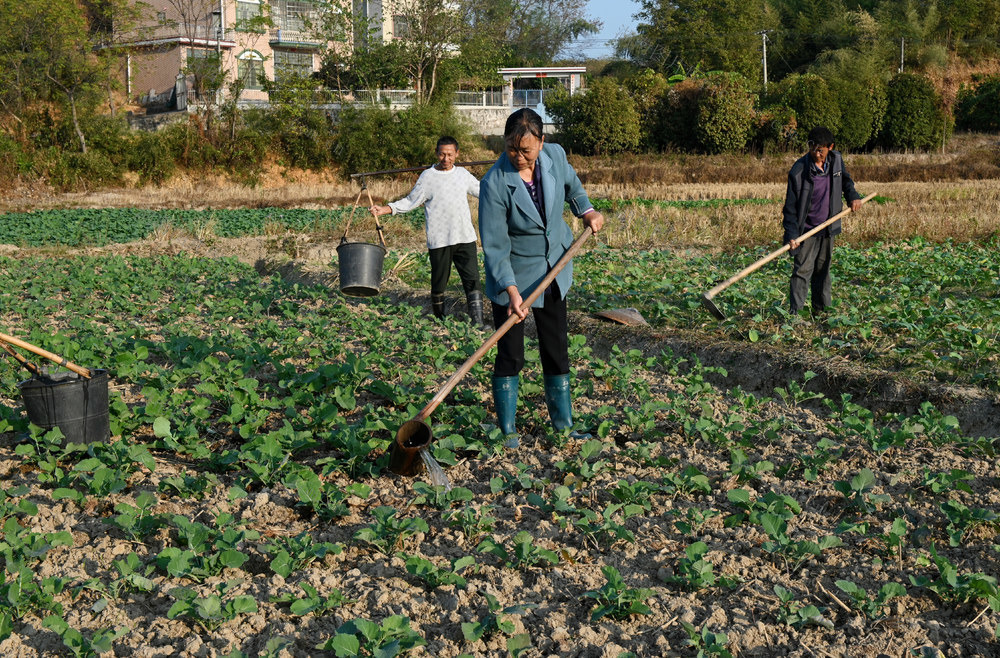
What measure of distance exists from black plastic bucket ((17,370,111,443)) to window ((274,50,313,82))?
30.6 meters

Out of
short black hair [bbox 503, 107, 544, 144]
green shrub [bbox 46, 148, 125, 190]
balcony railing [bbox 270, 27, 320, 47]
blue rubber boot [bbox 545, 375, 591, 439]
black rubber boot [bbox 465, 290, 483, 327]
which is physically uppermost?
balcony railing [bbox 270, 27, 320, 47]

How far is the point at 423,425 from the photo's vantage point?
3.97m

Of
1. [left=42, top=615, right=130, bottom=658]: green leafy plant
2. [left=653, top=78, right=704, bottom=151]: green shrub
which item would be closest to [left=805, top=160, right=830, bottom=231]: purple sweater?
[left=42, top=615, right=130, bottom=658]: green leafy plant

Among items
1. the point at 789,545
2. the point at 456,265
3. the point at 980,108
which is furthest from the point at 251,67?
the point at 789,545

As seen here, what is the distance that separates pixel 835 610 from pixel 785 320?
13.4 feet

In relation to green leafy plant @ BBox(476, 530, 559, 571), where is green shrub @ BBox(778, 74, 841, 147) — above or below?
above

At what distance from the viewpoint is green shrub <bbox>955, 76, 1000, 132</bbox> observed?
3541 cm

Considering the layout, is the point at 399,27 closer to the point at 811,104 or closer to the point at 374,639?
the point at 811,104

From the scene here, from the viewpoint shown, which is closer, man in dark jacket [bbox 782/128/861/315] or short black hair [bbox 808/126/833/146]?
short black hair [bbox 808/126/833/146]

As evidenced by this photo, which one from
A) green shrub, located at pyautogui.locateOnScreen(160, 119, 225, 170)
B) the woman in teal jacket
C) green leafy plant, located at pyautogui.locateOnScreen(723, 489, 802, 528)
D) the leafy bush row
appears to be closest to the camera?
green leafy plant, located at pyautogui.locateOnScreen(723, 489, 802, 528)

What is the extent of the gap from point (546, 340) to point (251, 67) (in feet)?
109

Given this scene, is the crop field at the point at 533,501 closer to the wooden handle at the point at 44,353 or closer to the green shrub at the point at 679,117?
the wooden handle at the point at 44,353

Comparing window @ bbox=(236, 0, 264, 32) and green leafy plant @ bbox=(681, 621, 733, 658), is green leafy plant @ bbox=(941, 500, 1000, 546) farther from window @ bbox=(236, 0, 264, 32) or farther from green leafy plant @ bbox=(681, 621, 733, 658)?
window @ bbox=(236, 0, 264, 32)

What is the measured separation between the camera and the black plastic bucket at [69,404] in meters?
4.25
